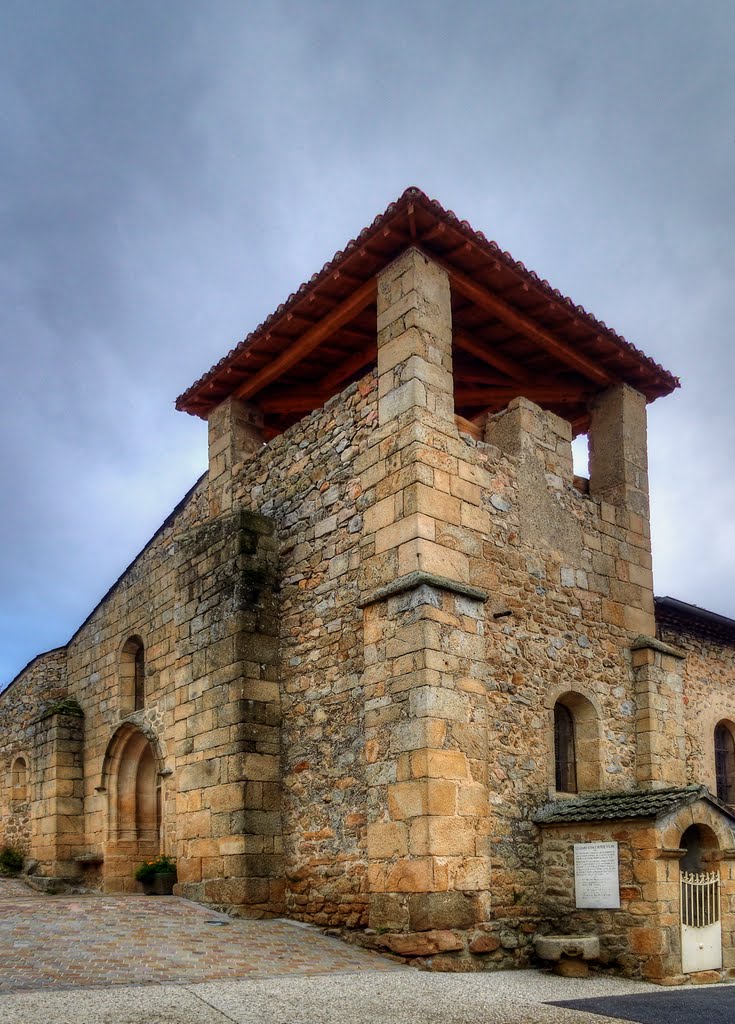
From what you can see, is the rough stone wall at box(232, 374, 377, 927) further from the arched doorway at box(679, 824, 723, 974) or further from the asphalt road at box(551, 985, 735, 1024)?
the arched doorway at box(679, 824, 723, 974)

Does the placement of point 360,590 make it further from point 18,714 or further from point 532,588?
point 18,714

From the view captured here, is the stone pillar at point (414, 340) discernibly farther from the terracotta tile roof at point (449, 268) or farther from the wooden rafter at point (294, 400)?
the wooden rafter at point (294, 400)

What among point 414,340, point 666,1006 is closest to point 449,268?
point 414,340

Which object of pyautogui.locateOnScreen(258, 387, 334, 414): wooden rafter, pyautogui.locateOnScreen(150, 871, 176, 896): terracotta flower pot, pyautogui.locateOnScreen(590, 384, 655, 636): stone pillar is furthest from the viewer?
pyautogui.locateOnScreen(258, 387, 334, 414): wooden rafter

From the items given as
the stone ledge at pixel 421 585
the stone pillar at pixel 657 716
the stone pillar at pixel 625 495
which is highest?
the stone pillar at pixel 625 495

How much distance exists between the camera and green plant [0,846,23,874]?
16984 mm

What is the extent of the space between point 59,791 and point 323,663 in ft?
24.8

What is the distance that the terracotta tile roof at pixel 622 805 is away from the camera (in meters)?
9.02

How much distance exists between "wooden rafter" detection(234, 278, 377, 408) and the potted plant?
601cm

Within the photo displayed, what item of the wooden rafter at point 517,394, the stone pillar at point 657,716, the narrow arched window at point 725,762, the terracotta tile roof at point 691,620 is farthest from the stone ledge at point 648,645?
the narrow arched window at point 725,762

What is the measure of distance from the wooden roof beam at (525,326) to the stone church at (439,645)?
4 centimetres

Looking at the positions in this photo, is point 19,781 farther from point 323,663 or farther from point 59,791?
point 323,663

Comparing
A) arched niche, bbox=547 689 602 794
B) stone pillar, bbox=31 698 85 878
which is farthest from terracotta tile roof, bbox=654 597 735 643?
stone pillar, bbox=31 698 85 878

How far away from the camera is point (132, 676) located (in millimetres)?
15711
